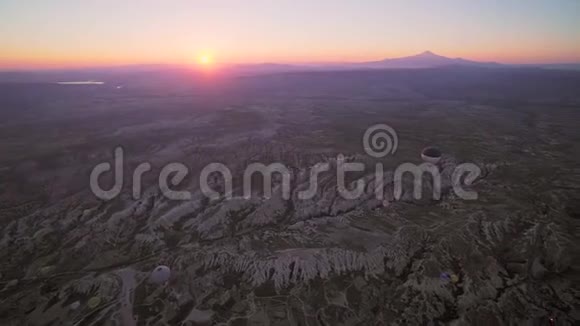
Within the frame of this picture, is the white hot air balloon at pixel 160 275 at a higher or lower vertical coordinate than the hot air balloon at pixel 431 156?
lower

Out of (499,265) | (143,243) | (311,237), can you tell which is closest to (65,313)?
(143,243)

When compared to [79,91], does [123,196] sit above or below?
below

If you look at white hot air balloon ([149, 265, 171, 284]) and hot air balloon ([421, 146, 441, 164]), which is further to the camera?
hot air balloon ([421, 146, 441, 164])

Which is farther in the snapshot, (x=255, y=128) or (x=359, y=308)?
(x=255, y=128)

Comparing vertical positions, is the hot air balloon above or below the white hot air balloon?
above

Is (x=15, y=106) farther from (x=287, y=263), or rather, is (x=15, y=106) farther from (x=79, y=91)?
(x=287, y=263)

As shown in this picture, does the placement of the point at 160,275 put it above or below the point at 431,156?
below

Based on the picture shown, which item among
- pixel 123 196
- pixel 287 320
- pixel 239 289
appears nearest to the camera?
pixel 287 320

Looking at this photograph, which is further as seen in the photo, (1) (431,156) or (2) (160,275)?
(1) (431,156)
